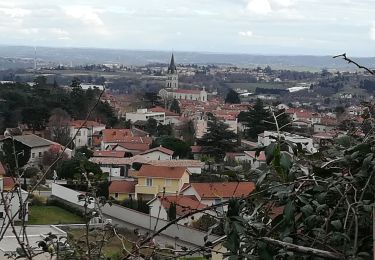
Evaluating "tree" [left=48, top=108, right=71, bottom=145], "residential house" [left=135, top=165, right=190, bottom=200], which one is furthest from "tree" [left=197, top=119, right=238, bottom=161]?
"residential house" [left=135, top=165, right=190, bottom=200]

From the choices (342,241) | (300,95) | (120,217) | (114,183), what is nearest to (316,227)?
(342,241)

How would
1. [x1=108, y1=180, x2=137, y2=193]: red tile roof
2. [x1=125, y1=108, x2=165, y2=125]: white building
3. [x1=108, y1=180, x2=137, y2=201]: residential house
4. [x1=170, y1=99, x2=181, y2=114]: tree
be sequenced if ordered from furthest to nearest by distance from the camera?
[x1=170, y1=99, x2=181, y2=114]: tree
[x1=125, y1=108, x2=165, y2=125]: white building
[x1=108, y1=180, x2=137, y2=193]: red tile roof
[x1=108, y1=180, x2=137, y2=201]: residential house

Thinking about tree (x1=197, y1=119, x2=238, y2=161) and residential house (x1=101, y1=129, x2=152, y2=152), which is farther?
residential house (x1=101, y1=129, x2=152, y2=152)

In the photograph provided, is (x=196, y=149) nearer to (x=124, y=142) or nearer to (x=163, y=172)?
(x=124, y=142)

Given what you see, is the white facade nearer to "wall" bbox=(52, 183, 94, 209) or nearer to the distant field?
"wall" bbox=(52, 183, 94, 209)

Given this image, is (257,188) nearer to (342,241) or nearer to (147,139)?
(342,241)

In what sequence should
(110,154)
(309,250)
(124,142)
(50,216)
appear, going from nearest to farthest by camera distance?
(309,250), (50,216), (110,154), (124,142)

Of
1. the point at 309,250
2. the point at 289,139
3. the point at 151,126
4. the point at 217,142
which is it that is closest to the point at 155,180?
the point at 217,142
